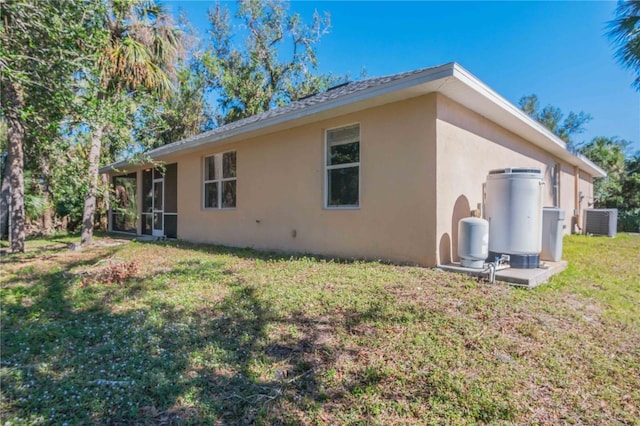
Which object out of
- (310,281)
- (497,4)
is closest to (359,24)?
(497,4)

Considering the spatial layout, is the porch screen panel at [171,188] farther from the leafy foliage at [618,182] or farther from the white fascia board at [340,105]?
the leafy foliage at [618,182]

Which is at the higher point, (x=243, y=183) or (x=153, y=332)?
(x=243, y=183)

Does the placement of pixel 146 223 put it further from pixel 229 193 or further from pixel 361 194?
pixel 361 194

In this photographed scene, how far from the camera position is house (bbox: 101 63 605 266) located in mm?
5387

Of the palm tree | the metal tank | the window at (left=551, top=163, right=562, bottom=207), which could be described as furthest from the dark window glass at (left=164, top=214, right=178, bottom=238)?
the window at (left=551, top=163, right=562, bottom=207)

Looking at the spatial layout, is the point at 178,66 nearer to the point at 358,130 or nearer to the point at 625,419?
the point at 358,130

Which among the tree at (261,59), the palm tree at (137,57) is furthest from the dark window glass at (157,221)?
the tree at (261,59)

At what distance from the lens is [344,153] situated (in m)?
6.61

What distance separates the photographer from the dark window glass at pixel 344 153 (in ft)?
21.0

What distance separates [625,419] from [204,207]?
31.9ft

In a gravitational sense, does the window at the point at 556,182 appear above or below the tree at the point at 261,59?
below

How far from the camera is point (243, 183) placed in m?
8.70

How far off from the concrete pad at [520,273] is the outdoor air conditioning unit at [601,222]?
29.9 ft

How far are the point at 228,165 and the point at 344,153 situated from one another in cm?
410
